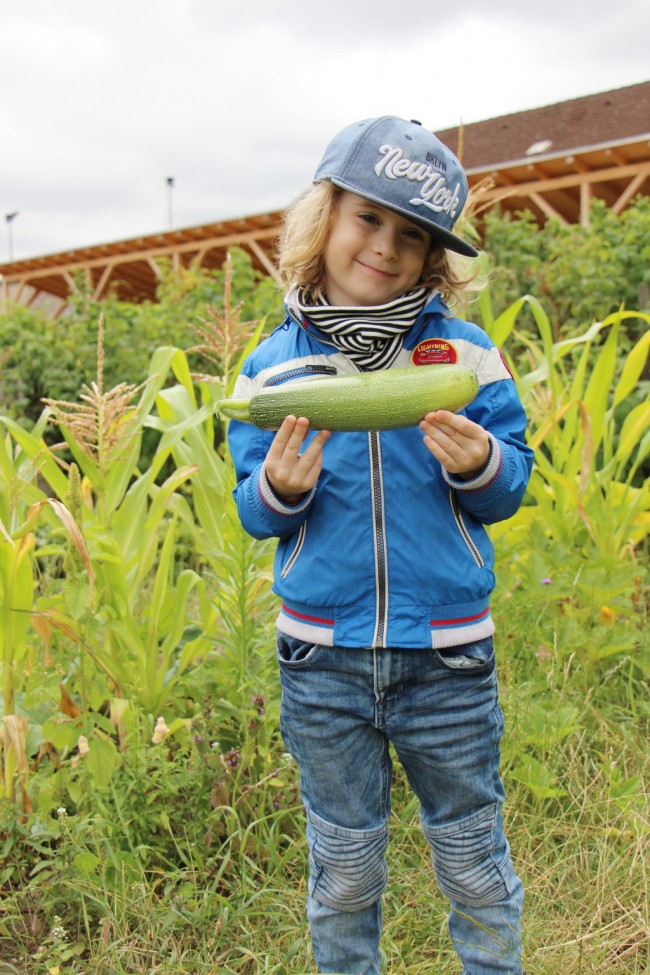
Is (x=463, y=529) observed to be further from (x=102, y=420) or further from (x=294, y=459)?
(x=102, y=420)

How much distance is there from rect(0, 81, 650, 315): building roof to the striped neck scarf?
27.4ft

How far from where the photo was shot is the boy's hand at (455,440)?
151 centimetres

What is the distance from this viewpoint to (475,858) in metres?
1.73

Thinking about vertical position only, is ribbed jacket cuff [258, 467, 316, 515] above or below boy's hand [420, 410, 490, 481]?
below

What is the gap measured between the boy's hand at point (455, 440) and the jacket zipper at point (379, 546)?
16 centimetres

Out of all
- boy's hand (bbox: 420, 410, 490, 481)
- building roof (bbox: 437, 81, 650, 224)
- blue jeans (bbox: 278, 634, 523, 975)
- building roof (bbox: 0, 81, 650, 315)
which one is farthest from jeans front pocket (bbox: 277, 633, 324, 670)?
building roof (bbox: 0, 81, 650, 315)

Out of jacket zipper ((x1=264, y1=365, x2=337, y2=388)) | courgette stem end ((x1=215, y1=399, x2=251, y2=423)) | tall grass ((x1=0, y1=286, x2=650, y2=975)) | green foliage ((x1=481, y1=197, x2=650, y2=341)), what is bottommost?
tall grass ((x1=0, y1=286, x2=650, y2=975))

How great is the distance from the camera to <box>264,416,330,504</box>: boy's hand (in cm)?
156

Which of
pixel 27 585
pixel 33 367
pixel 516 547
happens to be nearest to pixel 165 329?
pixel 33 367

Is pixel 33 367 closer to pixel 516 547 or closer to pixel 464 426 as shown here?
pixel 516 547

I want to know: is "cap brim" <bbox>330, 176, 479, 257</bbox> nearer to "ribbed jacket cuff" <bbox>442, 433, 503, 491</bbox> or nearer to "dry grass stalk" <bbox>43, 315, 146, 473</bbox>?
"ribbed jacket cuff" <bbox>442, 433, 503, 491</bbox>

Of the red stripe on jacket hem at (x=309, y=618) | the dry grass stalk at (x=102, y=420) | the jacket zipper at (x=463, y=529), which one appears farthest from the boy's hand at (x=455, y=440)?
the dry grass stalk at (x=102, y=420)

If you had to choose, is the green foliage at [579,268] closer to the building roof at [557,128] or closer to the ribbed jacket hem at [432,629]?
the ribbed jacket hem at [432,629]

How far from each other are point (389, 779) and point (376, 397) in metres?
0.83
